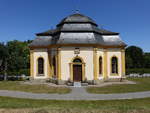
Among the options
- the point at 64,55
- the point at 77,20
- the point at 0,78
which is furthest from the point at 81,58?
the point at 0,78

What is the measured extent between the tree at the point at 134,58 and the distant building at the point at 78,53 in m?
40.1

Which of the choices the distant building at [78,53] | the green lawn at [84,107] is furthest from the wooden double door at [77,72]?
the green lawn at [84,107]

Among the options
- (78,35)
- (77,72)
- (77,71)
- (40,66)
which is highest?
(78,35)

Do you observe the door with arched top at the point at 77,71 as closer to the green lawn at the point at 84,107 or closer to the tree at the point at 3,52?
the green lawn at the point at 84,107

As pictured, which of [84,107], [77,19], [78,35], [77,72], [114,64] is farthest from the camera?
[114,64]

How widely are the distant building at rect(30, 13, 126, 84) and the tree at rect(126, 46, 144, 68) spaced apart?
1580 inches

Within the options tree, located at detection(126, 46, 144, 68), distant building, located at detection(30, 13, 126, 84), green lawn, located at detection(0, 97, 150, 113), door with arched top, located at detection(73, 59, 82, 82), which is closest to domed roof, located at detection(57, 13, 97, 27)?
distant building, located at detection(30, 13, 126, 84)

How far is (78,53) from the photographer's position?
23.2 meters

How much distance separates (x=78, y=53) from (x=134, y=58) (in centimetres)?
5547

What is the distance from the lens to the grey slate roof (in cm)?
2330

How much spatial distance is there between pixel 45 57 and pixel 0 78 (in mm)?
12912

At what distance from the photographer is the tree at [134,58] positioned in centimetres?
6462

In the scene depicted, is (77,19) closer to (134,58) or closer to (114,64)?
(114,64)

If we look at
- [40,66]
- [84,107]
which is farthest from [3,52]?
[84,107]
